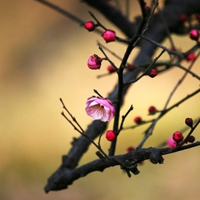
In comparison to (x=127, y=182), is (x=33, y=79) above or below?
above

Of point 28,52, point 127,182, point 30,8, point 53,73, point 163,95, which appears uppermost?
point 30,8

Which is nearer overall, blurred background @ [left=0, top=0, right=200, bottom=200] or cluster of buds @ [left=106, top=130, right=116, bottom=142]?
cluster of buds @ [left=106, top=130, right=116, bottom=142]

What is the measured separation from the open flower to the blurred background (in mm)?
1808

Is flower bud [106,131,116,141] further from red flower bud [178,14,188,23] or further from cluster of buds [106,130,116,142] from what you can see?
red flower bud [178,14,188,23]

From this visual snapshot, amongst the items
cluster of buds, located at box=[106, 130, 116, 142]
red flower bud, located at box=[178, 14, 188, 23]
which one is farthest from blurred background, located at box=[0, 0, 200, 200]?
cluster of buds, located at box=[106, 130, 116, 142]

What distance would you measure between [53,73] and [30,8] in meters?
0.53

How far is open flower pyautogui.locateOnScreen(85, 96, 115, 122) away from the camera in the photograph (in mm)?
769

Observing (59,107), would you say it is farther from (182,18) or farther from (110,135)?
(110,135)

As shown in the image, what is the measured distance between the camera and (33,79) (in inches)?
126

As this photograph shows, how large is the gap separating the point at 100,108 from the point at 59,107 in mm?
2252

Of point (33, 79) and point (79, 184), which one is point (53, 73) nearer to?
point (33, 79)

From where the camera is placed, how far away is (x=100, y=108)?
0.79 m

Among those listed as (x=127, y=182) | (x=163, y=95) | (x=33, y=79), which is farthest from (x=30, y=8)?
(x=127, y=182)

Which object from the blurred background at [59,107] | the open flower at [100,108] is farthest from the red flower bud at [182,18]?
the blurred background at [59,107]
